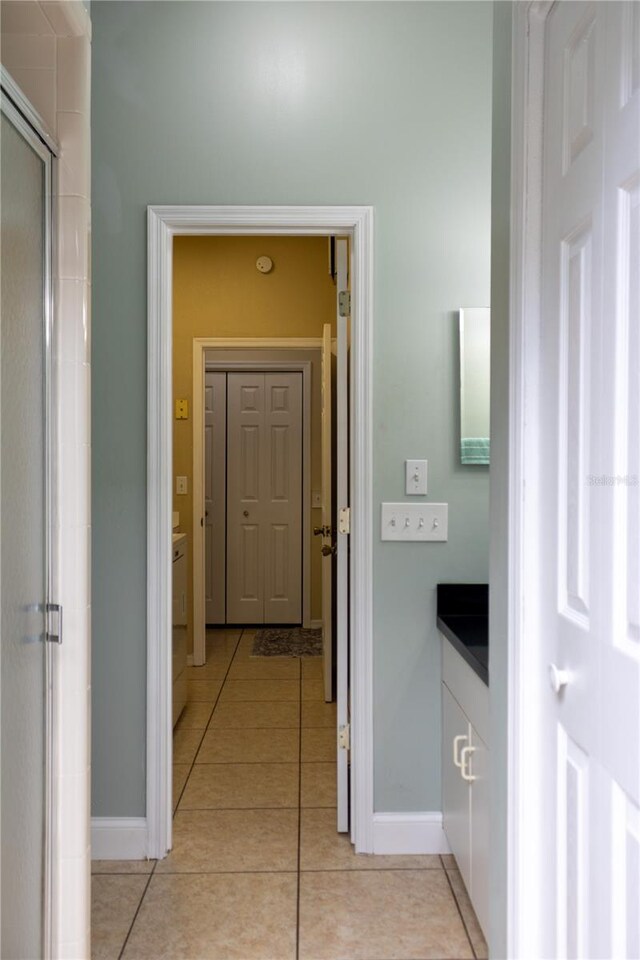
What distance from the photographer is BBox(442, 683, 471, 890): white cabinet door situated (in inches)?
76.0

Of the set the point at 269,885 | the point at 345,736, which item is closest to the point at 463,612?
the point at 345,736

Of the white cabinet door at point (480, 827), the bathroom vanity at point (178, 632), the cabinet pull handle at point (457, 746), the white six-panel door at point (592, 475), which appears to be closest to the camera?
the white six-panel door at point (592, 475)

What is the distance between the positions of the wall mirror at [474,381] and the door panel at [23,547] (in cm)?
139

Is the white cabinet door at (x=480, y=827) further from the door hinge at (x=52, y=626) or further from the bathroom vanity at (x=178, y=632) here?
the bathroom vanity at (x=178, y=632)

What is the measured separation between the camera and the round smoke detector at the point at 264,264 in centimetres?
486

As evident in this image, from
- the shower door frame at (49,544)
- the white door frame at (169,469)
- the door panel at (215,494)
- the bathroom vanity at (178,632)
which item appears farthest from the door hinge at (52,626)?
the door panel at (215,494)

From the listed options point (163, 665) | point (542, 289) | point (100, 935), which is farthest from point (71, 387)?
point (100, 935)

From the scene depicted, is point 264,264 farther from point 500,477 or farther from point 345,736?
point 500,477

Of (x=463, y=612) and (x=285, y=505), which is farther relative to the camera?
(x=285, y=505)

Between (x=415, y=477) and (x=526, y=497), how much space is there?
3.62 feet

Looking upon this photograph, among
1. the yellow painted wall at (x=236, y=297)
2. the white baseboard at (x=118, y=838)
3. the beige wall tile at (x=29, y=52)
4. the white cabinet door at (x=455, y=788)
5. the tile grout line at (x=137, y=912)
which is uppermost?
the yellow painted wall at (x=236, y=297)

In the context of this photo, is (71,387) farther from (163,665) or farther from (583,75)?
(163,665)

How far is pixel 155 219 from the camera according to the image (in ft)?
7.38

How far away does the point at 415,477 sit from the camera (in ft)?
7.57
